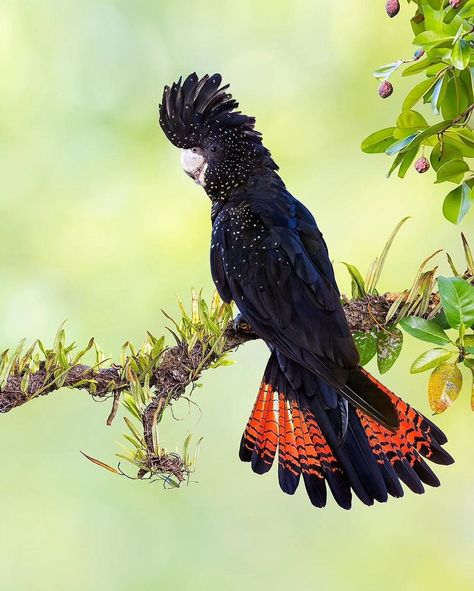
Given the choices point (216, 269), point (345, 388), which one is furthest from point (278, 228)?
point (345, 388)

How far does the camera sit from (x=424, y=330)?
99 centimetres

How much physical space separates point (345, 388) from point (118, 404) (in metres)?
0.33

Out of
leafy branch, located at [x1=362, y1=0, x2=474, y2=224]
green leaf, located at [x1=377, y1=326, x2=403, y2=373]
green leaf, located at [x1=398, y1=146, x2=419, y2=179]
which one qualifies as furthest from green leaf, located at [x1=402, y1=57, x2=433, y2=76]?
green leaf, located at [x1=377, y1=326, x2=403, y2=373]

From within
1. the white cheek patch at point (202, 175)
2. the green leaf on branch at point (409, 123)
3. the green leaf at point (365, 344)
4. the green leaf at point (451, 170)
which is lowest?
the green leaf at point (365, 344)

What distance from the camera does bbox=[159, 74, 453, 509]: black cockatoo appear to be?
1.10 metres

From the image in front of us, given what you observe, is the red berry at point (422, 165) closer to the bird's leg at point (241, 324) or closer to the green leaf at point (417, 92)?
the green leaf at point (417, 92)

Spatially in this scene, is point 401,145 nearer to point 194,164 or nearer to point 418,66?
point 418,66

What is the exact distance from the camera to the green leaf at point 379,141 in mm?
1076

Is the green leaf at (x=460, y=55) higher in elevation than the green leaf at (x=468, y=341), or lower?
higher

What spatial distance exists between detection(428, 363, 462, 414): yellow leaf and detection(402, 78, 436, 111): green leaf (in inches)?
14.9

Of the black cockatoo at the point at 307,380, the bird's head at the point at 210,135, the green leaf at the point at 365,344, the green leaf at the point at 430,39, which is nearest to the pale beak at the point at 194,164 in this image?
the bird's head at the point at 210,135

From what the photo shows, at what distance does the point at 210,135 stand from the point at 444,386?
2.44 ft

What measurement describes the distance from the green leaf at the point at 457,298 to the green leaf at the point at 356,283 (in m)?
0.17

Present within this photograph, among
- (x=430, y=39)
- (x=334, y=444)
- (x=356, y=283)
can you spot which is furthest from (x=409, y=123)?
(x=334, y=444)
